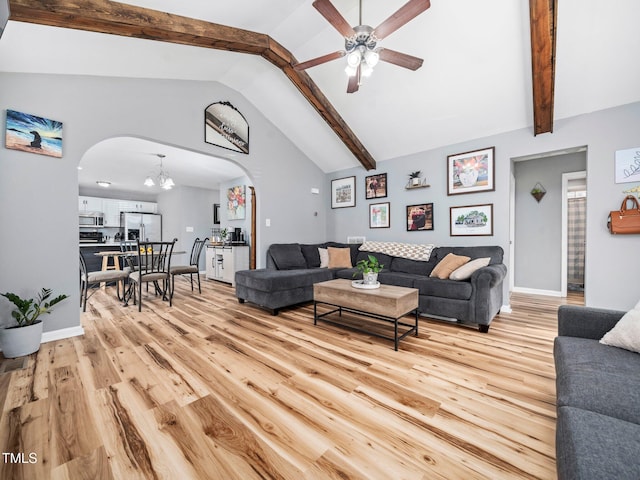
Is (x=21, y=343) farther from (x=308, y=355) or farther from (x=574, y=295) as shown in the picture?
(x=574, y=295)

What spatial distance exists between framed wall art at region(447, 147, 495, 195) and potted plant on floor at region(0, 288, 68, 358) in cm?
505

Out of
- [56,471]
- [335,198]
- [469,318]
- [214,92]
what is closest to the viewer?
[56,471]

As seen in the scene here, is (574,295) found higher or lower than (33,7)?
lower

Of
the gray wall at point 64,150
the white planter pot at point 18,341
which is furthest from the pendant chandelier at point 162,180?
the white planter pot at point 18,341

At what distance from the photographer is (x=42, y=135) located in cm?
260

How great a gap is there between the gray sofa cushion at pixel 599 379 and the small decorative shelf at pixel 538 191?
4240 millimetres

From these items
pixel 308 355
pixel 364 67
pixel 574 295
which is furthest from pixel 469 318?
pixel 574 295

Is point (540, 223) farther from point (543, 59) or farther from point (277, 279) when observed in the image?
point (277, 279)

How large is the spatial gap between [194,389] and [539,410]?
2.20m

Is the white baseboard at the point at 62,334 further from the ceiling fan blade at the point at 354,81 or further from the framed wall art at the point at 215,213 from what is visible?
the framed wall art at the point at 215,213

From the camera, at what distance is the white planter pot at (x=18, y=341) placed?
7.48 feet

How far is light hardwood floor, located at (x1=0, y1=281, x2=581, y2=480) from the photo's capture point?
4.08 ft

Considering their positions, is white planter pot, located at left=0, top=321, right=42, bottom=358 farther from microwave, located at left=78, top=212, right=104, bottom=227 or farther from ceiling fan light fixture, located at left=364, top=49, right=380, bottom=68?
microwave, located at left=78, top=212, right=104, bottom=227

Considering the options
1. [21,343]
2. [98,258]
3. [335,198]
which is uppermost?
[335,198]
